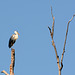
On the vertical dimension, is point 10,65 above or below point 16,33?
below

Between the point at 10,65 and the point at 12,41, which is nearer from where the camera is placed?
the point at 10,65

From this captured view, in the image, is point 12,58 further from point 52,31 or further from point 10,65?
point 52,31

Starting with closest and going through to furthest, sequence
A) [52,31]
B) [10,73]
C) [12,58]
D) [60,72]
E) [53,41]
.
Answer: [60,72] → [53,41] → [52,31] → [10,73] → [12,58]

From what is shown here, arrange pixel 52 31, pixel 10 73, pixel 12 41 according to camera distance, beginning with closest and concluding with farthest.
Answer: pixel 52 31 < pixel 10 73 < pixel 12 41

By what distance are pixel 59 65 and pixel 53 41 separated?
0.31m

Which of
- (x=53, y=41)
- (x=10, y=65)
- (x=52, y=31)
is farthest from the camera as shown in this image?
(x=10, y=65)

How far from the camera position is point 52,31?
9.92 feet

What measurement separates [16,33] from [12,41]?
56.8 inches

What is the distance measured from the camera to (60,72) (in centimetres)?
250

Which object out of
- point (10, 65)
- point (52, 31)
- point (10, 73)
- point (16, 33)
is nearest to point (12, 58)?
point (10, 65)

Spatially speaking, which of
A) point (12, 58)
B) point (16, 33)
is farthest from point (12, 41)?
point (12, 58)

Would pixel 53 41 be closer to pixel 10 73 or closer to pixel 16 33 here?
pixel 10 73

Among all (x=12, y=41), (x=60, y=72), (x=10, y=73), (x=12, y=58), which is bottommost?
(x=60, y=72)

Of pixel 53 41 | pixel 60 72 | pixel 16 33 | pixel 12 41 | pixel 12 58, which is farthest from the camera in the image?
pixel 16 33
